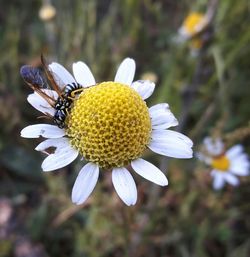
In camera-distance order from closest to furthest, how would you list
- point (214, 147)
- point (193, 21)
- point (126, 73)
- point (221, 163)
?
1. point (126, 73)
2. point (214, 147)
3. point (221, 163)
4. point (193, 21)

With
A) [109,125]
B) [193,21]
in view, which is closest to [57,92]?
[109,125]

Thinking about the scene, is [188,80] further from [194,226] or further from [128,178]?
[128,178]

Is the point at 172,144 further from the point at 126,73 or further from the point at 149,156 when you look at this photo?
the point at 149,156

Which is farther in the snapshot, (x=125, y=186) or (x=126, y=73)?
(x=126, y=73)

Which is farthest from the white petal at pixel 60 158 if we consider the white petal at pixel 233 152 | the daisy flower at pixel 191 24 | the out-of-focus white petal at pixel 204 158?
the daisy flower at pixel 191 24

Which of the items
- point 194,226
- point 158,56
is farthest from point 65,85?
point 158,56

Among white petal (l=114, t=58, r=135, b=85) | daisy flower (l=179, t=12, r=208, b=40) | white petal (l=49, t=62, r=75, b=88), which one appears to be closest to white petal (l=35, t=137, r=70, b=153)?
white petal (l=49, t=62, r=75, b=88)
